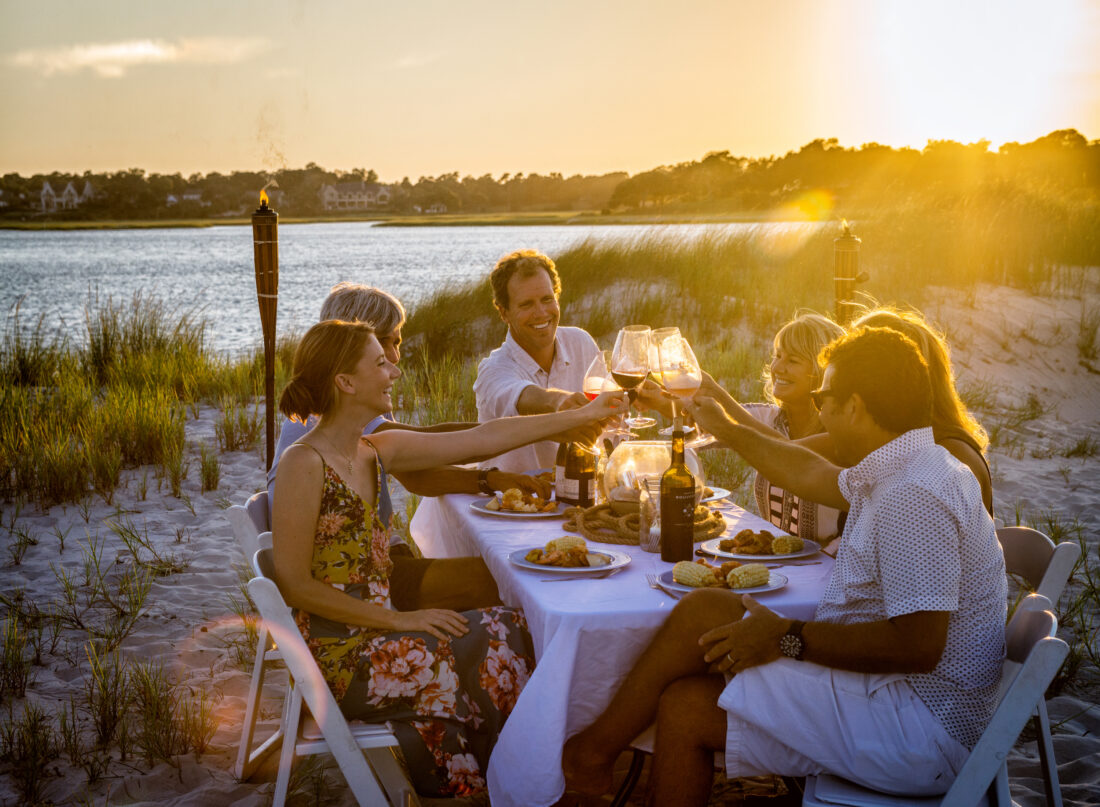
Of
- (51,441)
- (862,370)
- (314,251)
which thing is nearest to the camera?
(862,370)

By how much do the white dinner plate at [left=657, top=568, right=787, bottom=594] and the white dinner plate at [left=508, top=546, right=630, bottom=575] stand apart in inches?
5.7

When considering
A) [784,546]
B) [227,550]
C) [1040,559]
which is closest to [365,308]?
[784,546]

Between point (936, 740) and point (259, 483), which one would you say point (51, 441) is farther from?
point (936, 740)

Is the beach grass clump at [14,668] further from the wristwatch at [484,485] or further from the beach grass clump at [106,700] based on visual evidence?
the wristwatch at [484,485]

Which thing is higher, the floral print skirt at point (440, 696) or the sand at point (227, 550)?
the floral print skirt at point (440, 696)

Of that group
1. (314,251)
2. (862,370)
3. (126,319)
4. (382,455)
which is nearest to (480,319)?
(126,319)

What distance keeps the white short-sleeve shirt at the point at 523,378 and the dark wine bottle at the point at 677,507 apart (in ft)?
5.74

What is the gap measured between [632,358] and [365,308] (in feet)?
4.42

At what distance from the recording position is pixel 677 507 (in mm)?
2672

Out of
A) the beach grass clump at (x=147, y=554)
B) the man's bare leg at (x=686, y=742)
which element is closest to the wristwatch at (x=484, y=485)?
the man's bare leg at (x=686, y=742)

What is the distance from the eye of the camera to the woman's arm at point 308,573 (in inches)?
105

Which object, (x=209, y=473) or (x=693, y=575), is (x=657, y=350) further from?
(x=209, y=473)

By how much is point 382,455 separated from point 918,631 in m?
1.88

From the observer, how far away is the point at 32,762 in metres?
3.42
